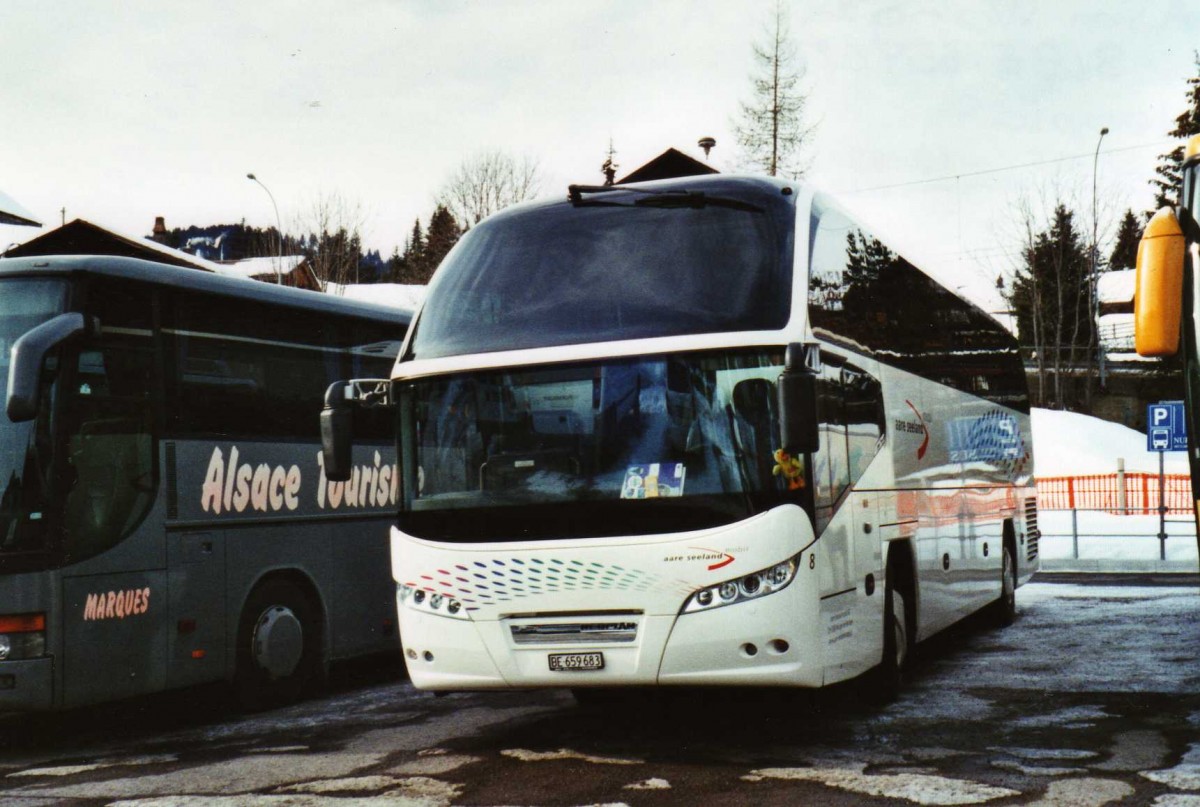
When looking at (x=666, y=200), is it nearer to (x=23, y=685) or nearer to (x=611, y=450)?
(x=611, y=450)

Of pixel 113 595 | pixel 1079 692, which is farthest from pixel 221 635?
pixel 1079 692

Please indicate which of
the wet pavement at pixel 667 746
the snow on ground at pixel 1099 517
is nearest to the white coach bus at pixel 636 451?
the wet pavement at pixel 667 746

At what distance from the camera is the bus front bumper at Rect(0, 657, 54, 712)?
8.36 m

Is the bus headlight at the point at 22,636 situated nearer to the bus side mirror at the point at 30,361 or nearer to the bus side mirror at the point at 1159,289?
the bus side mirror at the point at 30,361

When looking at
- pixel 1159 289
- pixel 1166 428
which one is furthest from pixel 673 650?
pixel 1166 428

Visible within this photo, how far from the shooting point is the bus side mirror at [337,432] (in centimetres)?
820

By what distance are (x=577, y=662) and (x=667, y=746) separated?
959mm

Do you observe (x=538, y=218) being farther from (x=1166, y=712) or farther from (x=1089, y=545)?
(x=1089, y=545)

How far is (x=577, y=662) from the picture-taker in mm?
7461

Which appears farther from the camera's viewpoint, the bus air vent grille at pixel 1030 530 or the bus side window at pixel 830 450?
the bus air vent grille at pixel 1030 530

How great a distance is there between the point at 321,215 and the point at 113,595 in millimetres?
43438

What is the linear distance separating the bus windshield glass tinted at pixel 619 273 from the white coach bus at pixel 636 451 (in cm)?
1

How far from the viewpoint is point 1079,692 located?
9922mm

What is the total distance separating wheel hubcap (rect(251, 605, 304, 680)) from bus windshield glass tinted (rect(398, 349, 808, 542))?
9.89 feet
